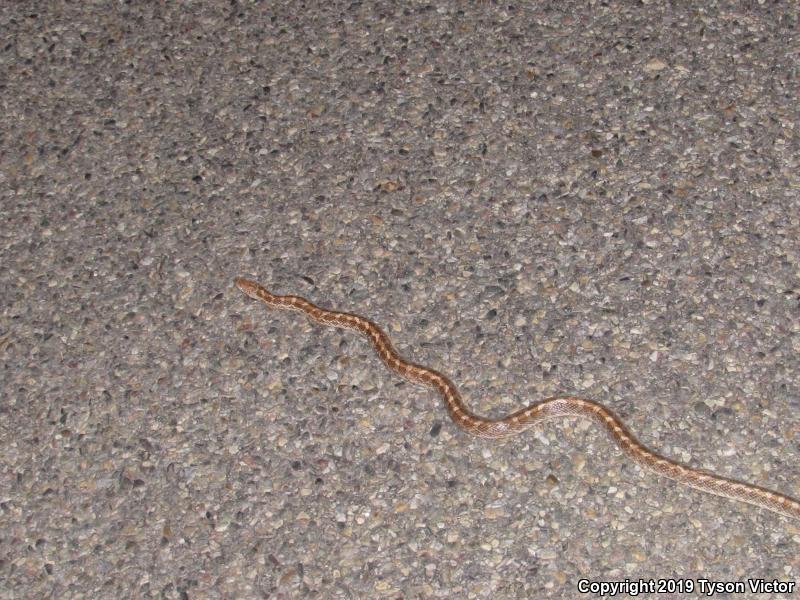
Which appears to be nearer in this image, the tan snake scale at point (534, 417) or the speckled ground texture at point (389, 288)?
the tan snake scale at point (534, 417)

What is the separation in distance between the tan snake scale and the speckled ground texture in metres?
0.08

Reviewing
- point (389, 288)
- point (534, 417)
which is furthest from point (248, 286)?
point (534, 417)

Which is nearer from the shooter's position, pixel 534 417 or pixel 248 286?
pixel 534 417

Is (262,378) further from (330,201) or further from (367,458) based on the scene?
(330,201)

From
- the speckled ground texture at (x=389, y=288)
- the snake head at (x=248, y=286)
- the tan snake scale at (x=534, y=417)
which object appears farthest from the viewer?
the snake head at (x=248, y=286)

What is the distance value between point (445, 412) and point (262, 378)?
3.67 ft

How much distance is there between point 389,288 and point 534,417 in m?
1.40

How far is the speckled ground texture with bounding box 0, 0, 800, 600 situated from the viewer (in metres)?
5.51

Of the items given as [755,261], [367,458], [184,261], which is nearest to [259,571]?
[367,458]

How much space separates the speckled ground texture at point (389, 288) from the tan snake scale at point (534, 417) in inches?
3.0

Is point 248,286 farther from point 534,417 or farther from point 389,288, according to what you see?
point 534,417

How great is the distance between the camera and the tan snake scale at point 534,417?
536 centimetres

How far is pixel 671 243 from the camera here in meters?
6.72

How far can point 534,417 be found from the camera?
19.1 feet
